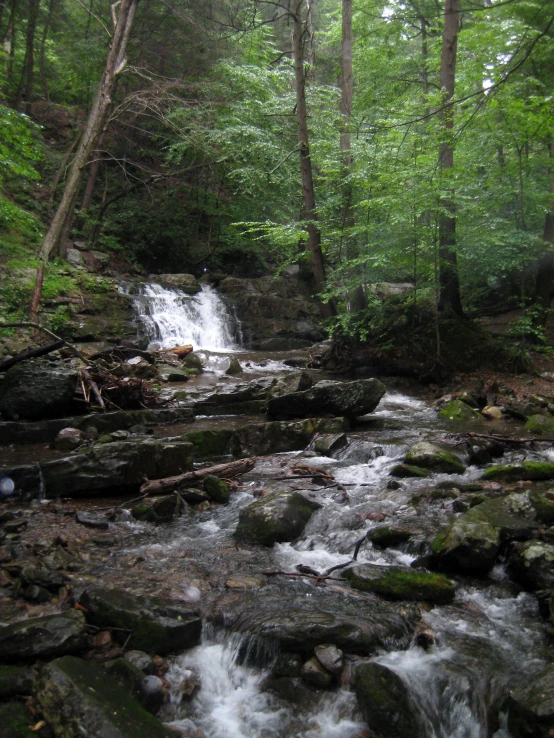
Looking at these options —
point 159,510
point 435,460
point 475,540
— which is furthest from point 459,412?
point 159,510

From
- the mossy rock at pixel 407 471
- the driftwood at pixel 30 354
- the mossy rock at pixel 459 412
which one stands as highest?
the driftwood at pixel 30 354

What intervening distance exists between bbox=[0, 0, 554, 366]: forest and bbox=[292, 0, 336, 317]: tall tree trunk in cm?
6

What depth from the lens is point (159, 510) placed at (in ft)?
18.2

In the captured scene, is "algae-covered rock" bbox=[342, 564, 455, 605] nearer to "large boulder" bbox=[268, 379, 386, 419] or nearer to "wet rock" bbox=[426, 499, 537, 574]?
"wet rock" bbox=[426, 499, 537, 574]

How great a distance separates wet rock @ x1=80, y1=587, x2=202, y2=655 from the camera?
336 cm

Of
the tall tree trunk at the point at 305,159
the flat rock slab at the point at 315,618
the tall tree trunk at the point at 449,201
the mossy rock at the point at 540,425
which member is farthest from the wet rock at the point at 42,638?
the tall tree trunk at the point at 305,159

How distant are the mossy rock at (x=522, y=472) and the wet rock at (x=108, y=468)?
4.11 m

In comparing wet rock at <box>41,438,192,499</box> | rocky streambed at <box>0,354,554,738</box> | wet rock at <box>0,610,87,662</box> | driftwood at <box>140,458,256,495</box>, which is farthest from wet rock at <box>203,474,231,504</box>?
wet rock at <box>0,610,87,662</box>

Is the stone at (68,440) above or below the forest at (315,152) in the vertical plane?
below

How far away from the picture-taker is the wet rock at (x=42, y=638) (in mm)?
2945

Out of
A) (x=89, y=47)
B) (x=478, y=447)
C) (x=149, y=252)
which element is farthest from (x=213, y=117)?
(x=478, y=447)

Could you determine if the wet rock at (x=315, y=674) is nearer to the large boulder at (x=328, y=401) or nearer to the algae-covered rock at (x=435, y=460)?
the algae-covered rock at (x=435, y=460)

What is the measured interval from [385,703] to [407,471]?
3945 millimetres

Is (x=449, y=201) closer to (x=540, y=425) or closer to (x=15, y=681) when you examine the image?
(x=540, y=425)
